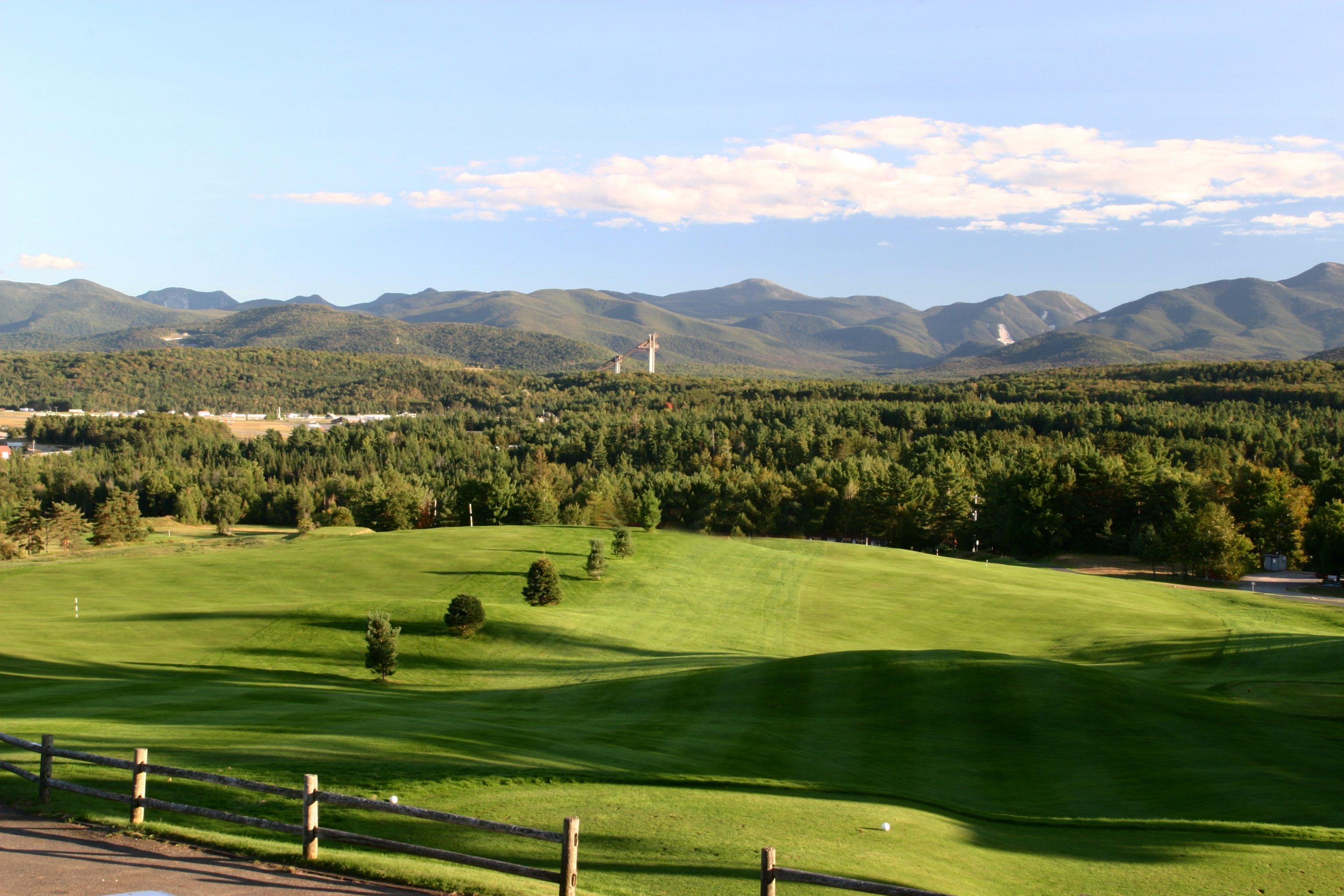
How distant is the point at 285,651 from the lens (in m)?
38.5

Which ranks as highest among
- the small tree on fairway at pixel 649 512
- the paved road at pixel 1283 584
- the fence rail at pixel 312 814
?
the fence rail at pixel 312 814

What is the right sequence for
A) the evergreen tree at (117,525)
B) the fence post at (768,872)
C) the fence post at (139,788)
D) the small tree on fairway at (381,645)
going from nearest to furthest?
the fence post at (768,872) < the fence post at (139,788) < the small tree on fairway at (381,645) < the evergreen tree at (117,525)

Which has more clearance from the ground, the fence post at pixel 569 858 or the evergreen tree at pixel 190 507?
the fence post at pixel 569 858

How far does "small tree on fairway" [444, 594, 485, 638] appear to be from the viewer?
40531 millimetres

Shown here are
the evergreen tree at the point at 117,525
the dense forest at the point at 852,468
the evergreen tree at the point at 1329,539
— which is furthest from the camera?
the dense forest at the point at 852,468

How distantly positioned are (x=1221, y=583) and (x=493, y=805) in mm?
79841

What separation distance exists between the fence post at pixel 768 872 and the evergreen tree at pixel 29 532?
96.9m

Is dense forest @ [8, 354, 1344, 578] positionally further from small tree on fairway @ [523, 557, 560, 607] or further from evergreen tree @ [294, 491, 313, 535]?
small tree on fairway @ [523, 557, 560, 607]

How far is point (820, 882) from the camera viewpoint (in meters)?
9.65

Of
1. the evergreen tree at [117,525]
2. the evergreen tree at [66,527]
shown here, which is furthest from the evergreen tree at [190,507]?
the evergreen tree at [117,525]

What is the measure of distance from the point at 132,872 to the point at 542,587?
37.9m

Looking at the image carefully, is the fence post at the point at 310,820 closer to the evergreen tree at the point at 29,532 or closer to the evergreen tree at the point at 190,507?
the evergreen tree at the point at 29,532

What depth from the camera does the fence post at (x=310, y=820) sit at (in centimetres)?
1176

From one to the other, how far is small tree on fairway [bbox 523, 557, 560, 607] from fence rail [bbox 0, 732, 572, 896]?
115 feet
